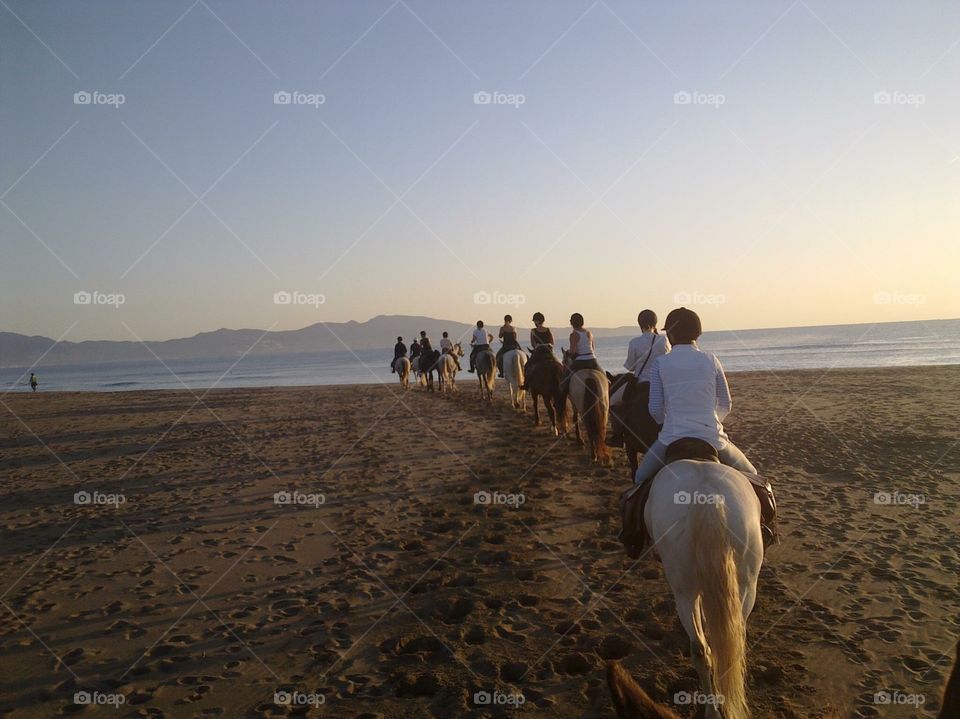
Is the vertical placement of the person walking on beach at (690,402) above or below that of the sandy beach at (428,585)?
above

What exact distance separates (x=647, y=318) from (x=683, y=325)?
298 cm

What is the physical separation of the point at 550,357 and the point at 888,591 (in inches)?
294

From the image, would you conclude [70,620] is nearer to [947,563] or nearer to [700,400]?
[700,400]

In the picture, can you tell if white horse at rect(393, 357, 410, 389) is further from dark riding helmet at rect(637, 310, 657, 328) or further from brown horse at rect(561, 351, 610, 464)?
dark riding helmet at rect(637, 310, 657, 328)

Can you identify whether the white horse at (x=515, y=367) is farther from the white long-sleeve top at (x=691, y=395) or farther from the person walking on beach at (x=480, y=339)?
the white long-sleeve top at (x=691, y=395)

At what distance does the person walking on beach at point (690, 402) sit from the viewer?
3932 mm

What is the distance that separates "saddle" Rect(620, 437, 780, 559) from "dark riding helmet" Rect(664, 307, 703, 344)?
0.87m

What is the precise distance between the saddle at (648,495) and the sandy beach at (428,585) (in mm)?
804

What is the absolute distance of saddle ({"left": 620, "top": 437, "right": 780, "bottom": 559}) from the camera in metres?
3.78

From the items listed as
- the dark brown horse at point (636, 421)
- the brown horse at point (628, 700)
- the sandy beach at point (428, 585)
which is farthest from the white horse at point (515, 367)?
the brown horse at point (628, 700)

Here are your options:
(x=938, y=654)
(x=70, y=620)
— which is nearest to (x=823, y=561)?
(x=938, y=654)

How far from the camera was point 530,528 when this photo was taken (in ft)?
21.2

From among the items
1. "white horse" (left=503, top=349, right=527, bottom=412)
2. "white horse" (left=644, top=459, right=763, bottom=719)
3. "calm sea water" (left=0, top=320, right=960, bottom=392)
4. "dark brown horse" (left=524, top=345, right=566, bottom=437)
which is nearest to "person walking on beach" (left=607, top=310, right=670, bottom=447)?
"dark brown horse" (left=524, top=345, right=566, bottom=437)

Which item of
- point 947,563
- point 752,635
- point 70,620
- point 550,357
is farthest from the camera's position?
point 550,357
